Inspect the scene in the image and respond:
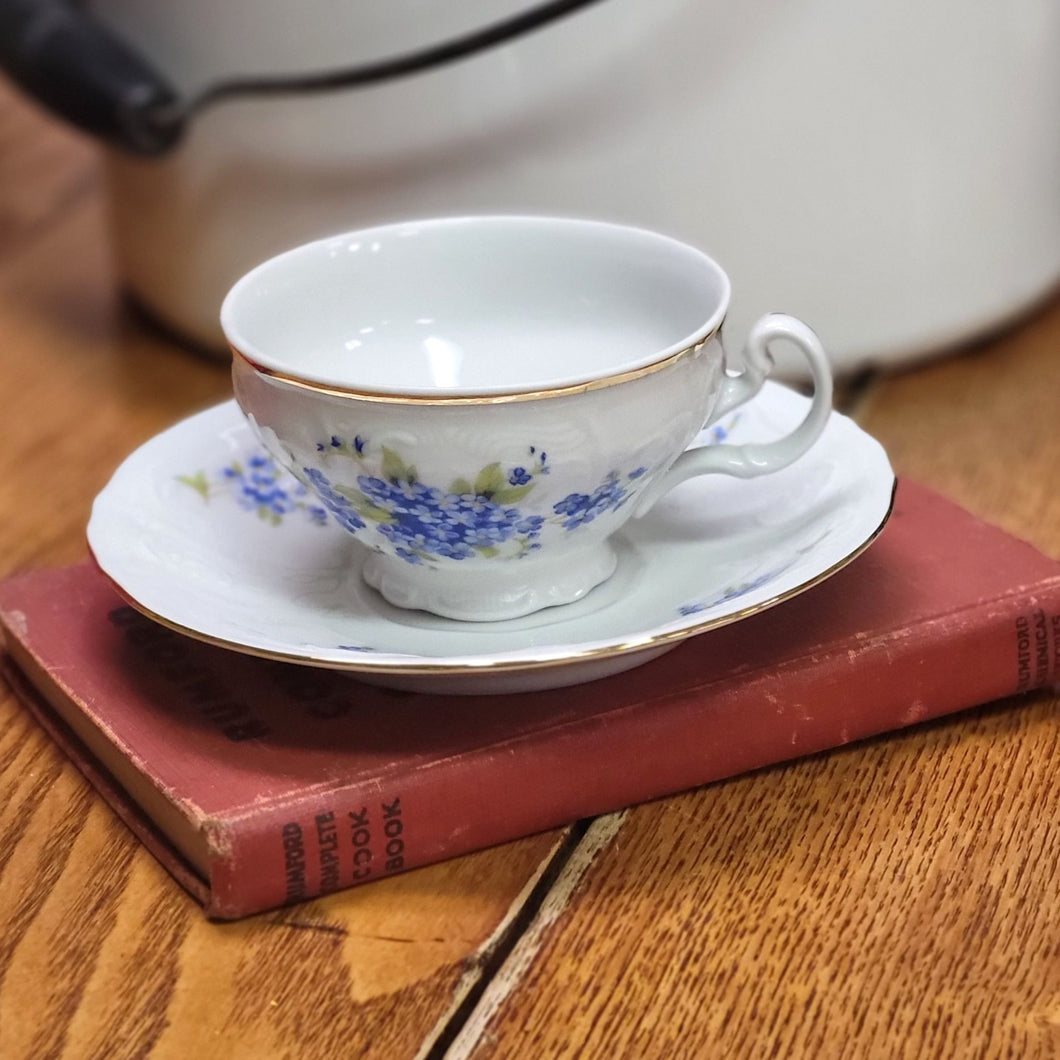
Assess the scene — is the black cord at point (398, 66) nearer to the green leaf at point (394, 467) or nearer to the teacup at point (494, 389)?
the teacup at point (494, 389)

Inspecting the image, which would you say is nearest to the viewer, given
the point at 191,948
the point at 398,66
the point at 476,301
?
the point at 191,948

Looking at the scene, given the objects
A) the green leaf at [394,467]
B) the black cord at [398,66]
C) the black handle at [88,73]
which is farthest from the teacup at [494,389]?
the black handle at [88,73]

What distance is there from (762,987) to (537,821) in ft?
0.24

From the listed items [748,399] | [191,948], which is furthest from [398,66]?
[191,948]

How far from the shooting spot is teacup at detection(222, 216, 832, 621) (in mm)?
→ 340

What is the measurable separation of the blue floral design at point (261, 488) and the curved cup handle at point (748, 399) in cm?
11

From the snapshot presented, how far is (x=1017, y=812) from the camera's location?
0.37 meters

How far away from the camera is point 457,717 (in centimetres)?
36

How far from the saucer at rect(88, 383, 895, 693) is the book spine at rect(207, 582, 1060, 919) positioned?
0.07 ft

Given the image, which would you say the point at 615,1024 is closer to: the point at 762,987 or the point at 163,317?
the point at 762,987

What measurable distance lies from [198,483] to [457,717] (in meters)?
0.13

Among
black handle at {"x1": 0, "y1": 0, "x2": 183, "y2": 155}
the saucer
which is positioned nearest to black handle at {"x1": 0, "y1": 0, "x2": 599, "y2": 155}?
black handle at {"x1": 0, "y1": 0, "x2": 183, "y2": 155}

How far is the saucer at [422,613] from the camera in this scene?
13.7 inches

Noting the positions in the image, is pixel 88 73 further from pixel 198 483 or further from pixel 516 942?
pixel 516 942
